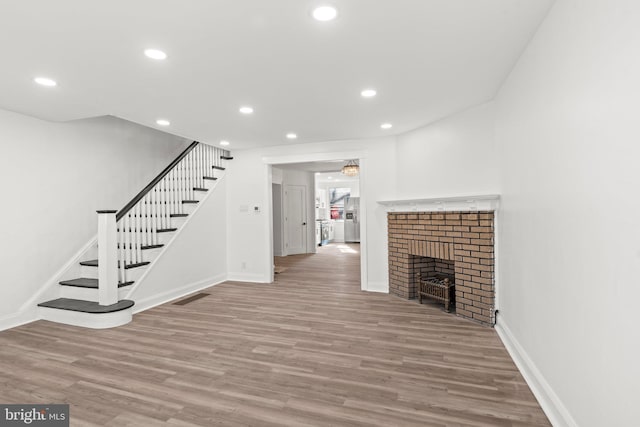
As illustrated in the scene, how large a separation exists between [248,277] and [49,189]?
318 centimetres

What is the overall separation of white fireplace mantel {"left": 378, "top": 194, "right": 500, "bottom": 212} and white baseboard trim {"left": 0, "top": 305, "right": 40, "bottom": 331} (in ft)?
15.3

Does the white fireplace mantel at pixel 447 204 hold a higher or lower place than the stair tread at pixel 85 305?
higher

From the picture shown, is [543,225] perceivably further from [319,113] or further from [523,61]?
[319,113]

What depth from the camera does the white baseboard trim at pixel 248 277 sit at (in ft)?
18.9

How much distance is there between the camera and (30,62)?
7.98 feet

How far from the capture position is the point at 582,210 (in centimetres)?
157

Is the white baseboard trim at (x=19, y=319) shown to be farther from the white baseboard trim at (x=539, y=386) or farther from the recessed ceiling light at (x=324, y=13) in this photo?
the white baseboard trim at (x=539, y=386)

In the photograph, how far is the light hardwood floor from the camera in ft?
6.52

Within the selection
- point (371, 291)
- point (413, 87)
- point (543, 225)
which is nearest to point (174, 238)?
point (371, 291)

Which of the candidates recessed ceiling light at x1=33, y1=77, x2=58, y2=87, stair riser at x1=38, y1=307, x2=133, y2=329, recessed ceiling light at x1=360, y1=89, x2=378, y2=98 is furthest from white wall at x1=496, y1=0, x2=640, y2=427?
stair riser at x1=38, y1=307, x2=133, y2=329

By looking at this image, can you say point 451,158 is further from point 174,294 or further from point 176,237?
point 174,294

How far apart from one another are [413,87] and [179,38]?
2.07 meters

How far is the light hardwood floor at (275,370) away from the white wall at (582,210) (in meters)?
0.49

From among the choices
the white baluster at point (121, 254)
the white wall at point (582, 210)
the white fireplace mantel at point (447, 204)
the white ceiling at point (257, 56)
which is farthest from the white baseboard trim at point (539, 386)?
the white baluster at point (121, 254)
